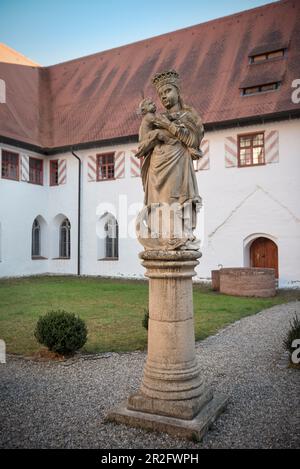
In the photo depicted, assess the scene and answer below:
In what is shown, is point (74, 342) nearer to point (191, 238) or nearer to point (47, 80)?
point (191, 238)

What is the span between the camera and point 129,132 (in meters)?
18.2

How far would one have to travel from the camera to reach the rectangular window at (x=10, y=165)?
741 inches

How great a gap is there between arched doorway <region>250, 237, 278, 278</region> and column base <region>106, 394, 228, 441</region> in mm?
13075

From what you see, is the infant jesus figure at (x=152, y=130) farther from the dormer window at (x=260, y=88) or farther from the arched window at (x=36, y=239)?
the arched window at (x=36, y=239)

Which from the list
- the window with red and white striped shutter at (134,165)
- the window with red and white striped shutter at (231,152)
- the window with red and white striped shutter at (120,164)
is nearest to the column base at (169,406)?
the window with red and white striped shutter at (231,152)

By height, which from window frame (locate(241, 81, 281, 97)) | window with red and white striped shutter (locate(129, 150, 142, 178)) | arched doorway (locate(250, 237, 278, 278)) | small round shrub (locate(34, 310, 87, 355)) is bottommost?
small round shrub (locate(34, 310, 87, 355))

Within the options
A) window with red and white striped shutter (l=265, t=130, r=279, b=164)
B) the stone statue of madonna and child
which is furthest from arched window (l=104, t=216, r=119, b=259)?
the stone statue of madonna and child

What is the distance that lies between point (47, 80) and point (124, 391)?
23764 millimetres

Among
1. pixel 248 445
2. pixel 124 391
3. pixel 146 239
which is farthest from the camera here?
pixel 124 391

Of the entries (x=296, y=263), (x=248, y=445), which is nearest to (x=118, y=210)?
(x=296, y=263)

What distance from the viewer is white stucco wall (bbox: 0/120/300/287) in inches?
604

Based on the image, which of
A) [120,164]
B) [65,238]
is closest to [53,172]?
[65,238]

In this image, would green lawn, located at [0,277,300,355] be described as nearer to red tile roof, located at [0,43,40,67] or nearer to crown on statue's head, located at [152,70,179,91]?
crown on statue's head, located at [152,70,179,91]

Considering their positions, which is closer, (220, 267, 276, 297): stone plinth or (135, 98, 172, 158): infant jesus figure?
(135, 98, 172, 158): infant jesus figure
